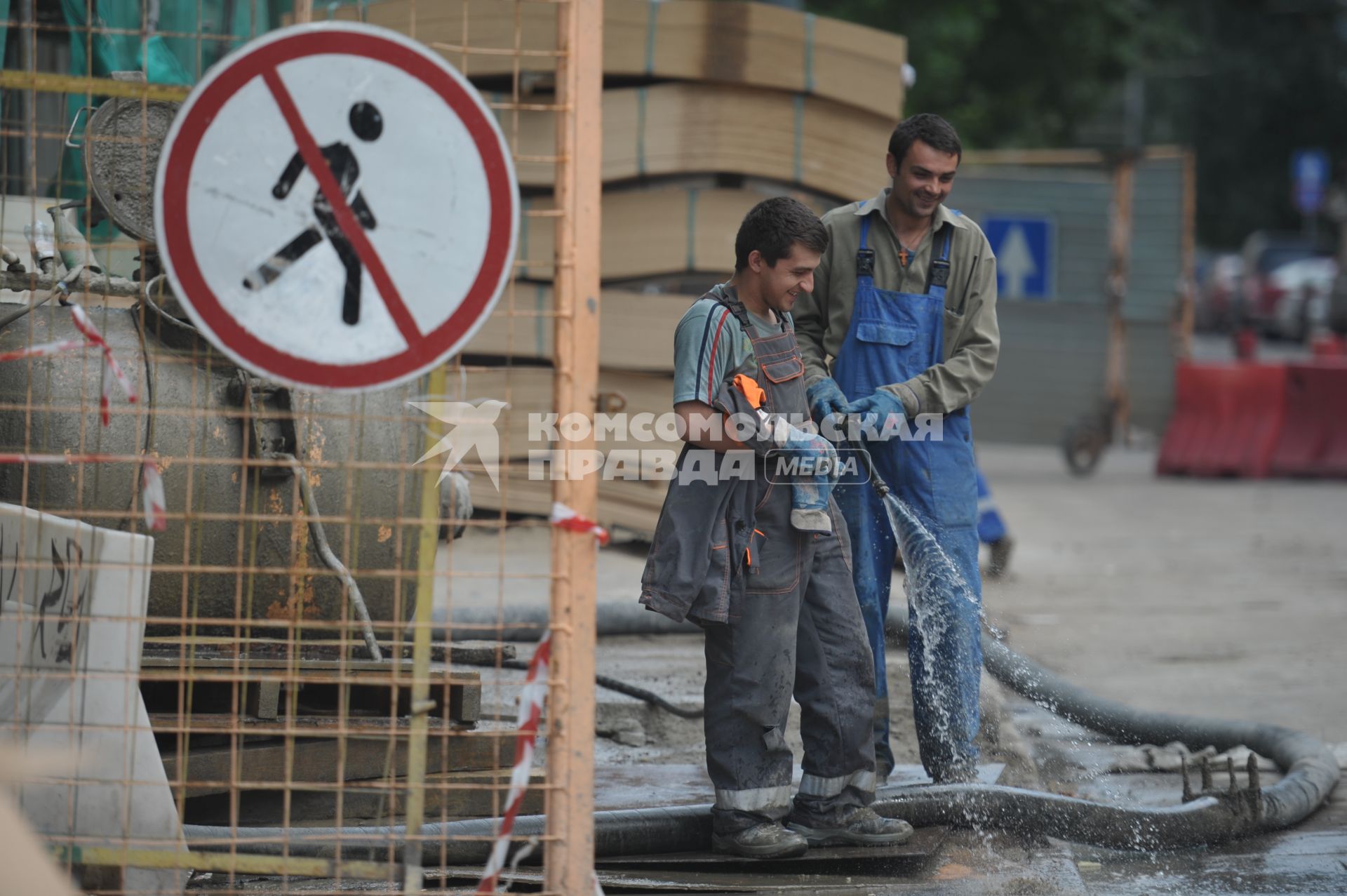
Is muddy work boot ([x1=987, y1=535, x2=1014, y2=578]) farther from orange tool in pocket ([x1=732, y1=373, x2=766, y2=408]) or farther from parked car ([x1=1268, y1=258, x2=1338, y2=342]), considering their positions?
parked car ([x1=1268, y1=258, x2=1338, y2=342])

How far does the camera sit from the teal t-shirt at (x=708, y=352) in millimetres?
3928

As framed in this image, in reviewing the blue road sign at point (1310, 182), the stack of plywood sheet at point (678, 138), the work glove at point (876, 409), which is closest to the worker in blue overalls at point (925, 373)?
the work glove at point (876, 409)

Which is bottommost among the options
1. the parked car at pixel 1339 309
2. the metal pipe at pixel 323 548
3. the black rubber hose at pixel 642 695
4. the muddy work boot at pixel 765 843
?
the muddy work boot at pixel 765 843

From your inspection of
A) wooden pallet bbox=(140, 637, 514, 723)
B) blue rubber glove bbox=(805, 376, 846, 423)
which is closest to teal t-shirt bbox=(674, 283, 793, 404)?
blue rubber glove bbox=(805, 376, 846, 423)

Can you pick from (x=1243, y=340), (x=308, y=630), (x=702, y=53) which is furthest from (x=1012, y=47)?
(x=308, y=630)

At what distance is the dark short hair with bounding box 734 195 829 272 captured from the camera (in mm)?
3969

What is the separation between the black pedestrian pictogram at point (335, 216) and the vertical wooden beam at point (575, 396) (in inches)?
15.9

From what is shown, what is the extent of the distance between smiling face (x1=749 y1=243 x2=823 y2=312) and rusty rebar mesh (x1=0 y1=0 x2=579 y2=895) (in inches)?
29.5

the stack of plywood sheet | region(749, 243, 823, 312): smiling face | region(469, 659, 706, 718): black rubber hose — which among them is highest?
the stack of plywood sheet

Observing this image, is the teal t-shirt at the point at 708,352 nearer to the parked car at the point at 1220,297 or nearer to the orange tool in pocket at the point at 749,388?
the orange tool in pocket at the point at 749,388

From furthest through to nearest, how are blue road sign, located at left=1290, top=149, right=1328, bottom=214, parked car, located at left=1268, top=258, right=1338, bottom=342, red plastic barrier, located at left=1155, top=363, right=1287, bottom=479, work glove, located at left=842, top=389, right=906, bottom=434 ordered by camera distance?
blue road sign, located at left=1290, top=149, right=1328, bottom=214 < parked car, located at left=1268, top=258, right=1338, bottom=342 < red plastic barrier, located at left=1155, top=363, right=1287, bottom=479 < work glove, located at left=842, top=389, right=906, bottom=434

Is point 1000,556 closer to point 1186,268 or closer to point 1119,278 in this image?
point 1119,278

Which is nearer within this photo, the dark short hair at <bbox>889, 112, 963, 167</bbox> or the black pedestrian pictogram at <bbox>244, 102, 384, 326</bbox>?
the black pedestrian pictogram at <bbox>244, 102, 384, 326</bbox>

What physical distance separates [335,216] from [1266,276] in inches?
1342
